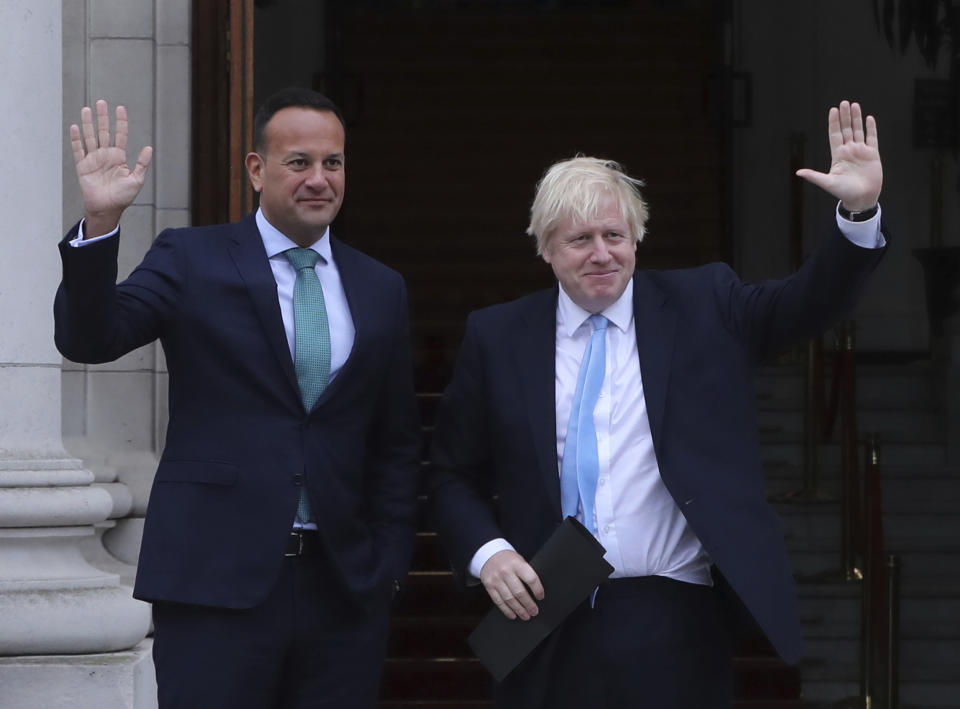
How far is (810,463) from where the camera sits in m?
8.18

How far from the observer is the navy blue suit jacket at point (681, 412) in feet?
11.1

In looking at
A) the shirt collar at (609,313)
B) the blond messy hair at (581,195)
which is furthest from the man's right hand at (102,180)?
the shirt collar at (609,313)

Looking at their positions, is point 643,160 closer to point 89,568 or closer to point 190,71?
point 190,71

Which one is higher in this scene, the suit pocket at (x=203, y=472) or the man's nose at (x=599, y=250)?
the man's nose at (x=599, y=250)

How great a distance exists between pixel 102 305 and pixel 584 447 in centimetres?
102

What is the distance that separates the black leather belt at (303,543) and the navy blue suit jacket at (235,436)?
0.03m

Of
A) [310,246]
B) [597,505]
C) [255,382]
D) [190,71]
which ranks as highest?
[190,71]

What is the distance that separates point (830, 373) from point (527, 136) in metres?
3.22

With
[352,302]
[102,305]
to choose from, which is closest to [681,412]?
[352,302]

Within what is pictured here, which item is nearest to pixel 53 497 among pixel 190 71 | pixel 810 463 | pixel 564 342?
pixel 190 71

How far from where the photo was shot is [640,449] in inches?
136

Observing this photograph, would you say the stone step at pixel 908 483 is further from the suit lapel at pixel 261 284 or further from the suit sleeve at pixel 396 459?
the suit lapel at pixel 261 284

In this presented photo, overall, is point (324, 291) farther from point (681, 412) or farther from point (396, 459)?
point (681, 412)

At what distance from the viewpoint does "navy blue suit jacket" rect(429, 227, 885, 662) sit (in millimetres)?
3373
